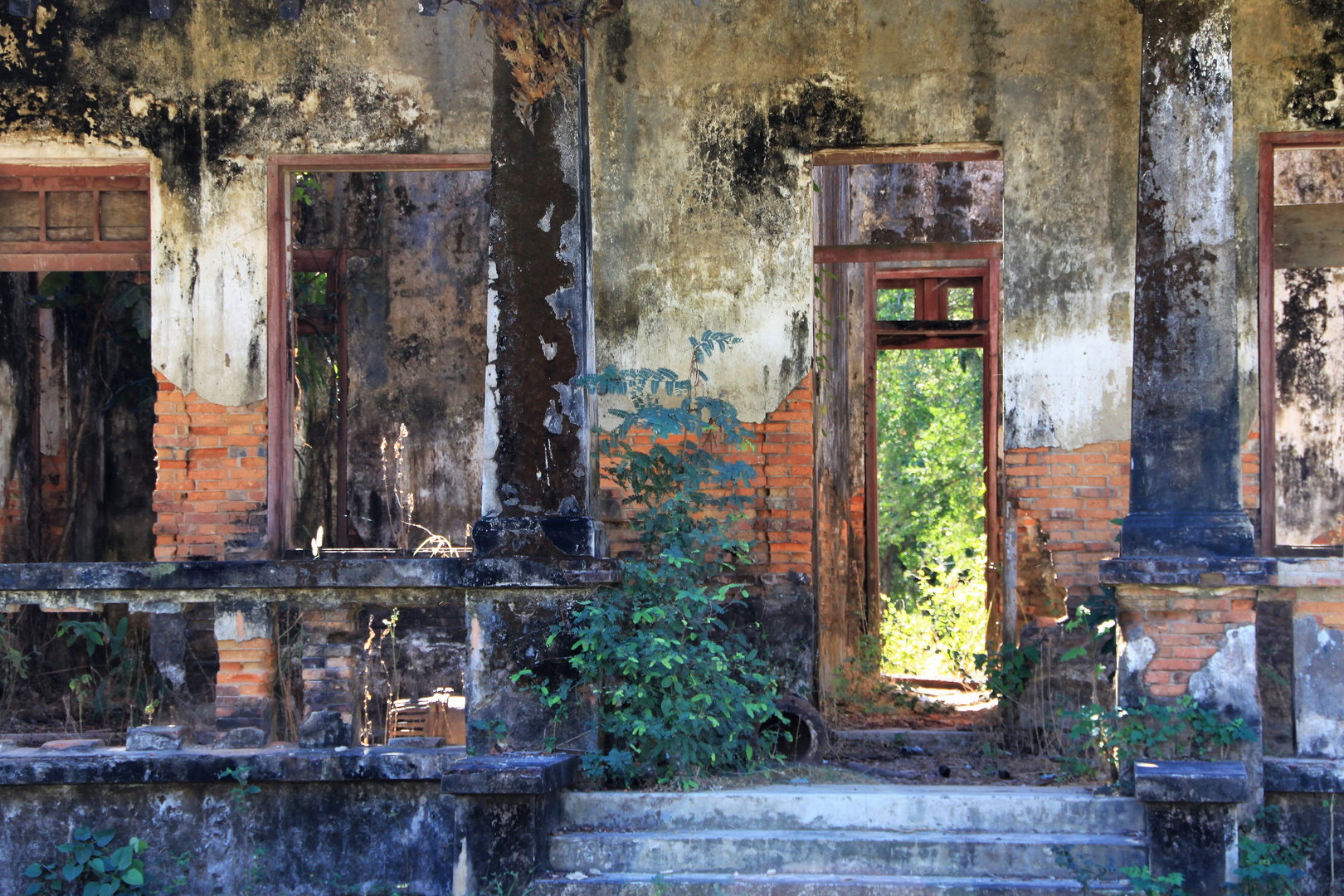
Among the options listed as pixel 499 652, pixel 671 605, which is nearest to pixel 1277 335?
pixel 671 605

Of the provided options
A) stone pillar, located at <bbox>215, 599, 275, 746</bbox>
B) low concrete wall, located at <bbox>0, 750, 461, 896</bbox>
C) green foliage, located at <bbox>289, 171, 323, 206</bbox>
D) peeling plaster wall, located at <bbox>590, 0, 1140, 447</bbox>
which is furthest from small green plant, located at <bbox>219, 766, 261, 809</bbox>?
green foliage, located at <bbox>289, 171, 323, 206</bbox>

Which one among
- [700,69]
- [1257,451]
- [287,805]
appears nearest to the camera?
[287,805]

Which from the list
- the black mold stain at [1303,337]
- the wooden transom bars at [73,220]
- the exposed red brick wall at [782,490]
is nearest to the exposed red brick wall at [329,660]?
the exposed red brick wall at [782,490]

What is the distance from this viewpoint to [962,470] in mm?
17422

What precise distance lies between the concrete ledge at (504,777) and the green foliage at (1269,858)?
2.91 metres

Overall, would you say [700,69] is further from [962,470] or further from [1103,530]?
[962,470]

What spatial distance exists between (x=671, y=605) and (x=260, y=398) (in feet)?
10.5

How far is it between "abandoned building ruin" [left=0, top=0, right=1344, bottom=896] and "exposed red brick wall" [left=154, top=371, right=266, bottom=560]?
3cm

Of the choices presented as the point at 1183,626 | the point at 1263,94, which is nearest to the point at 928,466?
the point at 1263,94

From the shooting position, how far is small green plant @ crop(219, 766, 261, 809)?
214 inches

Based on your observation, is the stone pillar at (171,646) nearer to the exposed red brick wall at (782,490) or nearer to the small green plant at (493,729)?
the small green plant at (493,729)

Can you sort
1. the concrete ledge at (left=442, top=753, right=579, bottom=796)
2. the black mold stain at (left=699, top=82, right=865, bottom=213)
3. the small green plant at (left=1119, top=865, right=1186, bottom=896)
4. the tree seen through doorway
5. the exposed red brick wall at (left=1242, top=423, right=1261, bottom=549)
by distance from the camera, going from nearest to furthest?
the small green plant at (left=1119, top=865, right=1186, bottom=896)
the concrete ledge at (left=442, top=753, right=579, bottom=796)
the exposed red brick wall at (left=1242, top=423, right=1261, bottom=549)
the black mold stain at (left=699, top=82, right=865, bottom=213)
the tree seen through doorway

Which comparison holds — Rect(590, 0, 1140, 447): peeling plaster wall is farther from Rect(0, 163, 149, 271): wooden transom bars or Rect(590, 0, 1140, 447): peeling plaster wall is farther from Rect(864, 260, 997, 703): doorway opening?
Rect(0, 163, 149, 271): wooden transom bars

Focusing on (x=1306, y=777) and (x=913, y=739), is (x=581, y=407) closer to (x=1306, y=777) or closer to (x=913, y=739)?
(x=913, y=739)
